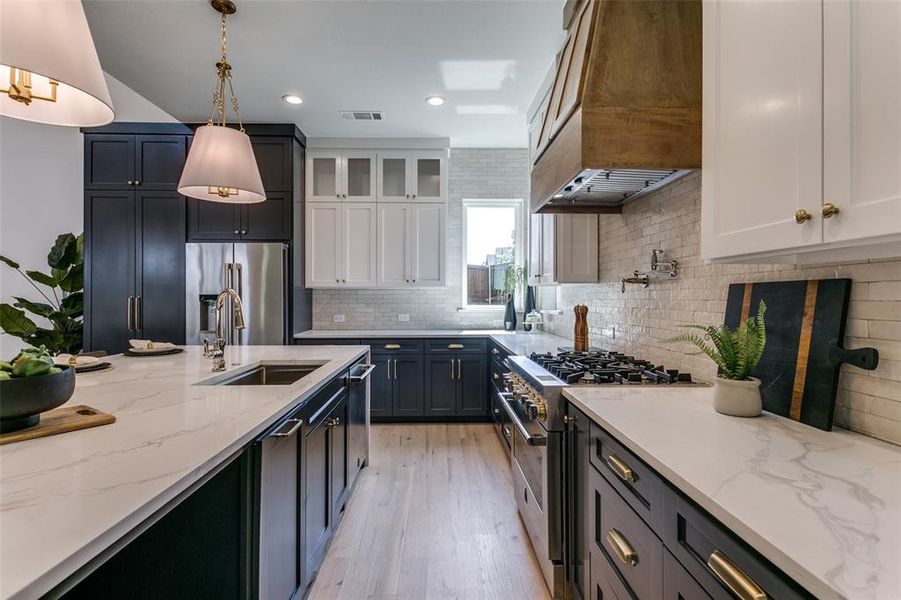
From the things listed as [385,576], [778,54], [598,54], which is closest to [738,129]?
[778,54]

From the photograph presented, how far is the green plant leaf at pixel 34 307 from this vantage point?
3729mm

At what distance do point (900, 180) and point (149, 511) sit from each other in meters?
1.50

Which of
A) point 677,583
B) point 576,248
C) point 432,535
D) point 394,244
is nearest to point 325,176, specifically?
point 394,244

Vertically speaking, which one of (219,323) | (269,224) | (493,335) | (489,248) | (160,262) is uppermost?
(269,224)

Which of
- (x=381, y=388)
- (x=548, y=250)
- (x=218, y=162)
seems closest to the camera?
(x=218, y=162)

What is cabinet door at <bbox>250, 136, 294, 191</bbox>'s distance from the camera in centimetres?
413

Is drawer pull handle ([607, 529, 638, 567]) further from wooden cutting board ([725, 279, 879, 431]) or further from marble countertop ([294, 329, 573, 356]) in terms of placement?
marble countertop ([294, 329, 573, 356])

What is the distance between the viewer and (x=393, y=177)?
456 centimetres

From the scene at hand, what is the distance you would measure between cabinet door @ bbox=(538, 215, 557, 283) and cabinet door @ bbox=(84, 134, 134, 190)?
153 inches

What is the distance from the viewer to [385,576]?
196 cm

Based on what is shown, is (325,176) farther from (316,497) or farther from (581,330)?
(316,497)

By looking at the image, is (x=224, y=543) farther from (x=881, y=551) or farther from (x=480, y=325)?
(x=480, y=325)

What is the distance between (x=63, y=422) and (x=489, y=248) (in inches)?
167

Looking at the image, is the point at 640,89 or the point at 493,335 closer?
the point at 640,89
